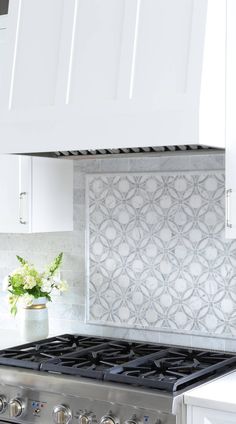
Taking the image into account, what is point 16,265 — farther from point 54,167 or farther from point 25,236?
point 54,167

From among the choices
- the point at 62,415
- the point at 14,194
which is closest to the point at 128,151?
the point at 14,194

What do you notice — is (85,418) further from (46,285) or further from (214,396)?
(46,285)

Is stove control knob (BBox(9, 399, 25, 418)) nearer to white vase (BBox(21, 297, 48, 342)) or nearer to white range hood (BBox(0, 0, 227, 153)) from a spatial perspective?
white vase (BBox(21, 297, 48, 342))

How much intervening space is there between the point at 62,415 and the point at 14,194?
109 cm

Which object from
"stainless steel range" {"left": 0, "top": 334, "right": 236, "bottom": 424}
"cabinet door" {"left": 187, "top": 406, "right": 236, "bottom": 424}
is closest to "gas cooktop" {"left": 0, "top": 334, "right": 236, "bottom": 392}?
"stainless steel range" {"left": 0, "top": 334, "right": 236, "bottom": 424}

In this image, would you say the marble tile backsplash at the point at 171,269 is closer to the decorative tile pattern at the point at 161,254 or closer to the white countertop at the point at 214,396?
the decorative tile pattern at the point at 161,254

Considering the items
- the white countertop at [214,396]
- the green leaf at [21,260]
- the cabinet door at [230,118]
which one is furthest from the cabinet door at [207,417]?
the green leaf at [21,260]

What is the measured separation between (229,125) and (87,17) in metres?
0.75

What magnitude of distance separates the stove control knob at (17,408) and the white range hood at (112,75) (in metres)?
1.03

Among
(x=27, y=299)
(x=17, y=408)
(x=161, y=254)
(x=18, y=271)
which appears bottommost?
(x=17, y=408)

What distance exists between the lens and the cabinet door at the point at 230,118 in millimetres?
2965

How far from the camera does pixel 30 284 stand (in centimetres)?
373

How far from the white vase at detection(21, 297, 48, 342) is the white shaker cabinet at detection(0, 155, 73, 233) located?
0.39 m

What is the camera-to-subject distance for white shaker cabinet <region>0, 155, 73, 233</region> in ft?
11.7
